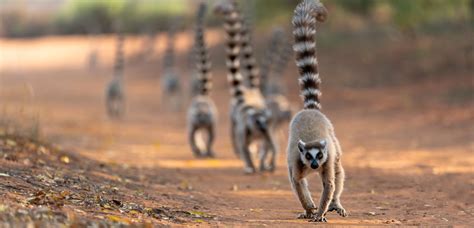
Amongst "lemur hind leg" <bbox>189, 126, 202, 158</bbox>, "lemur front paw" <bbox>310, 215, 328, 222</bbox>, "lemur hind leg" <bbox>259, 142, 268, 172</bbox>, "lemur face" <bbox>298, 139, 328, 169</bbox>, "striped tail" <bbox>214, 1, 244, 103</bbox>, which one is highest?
"striped tail" <bbox>214, 1, 244, 103</bbox>

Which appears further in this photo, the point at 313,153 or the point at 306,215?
the point at 306,215

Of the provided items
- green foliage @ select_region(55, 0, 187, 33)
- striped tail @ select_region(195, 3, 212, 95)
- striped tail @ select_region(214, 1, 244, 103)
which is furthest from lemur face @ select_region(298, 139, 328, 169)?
green foliage @ select_region(55, 0, 187, 33)

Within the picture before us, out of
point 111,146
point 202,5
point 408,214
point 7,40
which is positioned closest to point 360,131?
point 202,5

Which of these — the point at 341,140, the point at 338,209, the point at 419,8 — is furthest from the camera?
the point at 419,8

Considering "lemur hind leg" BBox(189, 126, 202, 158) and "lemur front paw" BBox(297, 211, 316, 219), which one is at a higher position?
"lemur hind leg" BBox(189, 126, 202, 158)

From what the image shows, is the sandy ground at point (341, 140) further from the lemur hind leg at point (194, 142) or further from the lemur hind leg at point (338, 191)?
the lemur hind leg at point (194, 142)

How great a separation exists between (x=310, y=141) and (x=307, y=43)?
4.02 feet

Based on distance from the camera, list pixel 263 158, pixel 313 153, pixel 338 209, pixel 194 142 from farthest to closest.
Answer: pixel 194 142 → pixel 263 158 → pixel 338 209 → pixel 313 153

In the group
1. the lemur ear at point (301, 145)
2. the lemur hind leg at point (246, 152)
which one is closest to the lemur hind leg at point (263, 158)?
the lemur hind leg at point (246, 152)

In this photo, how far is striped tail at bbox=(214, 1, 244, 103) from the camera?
14.6 meters

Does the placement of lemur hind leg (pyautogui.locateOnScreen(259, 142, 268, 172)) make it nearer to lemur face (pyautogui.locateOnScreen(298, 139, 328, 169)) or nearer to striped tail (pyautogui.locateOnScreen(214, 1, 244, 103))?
striped tail (pyautogui.locateOnScreen(214, 1, 244, 103))

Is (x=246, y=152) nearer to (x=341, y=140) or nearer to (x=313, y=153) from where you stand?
(x=313, y=153)

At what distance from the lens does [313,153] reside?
8.05 meters

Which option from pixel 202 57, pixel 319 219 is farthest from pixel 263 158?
pixel 319 219
